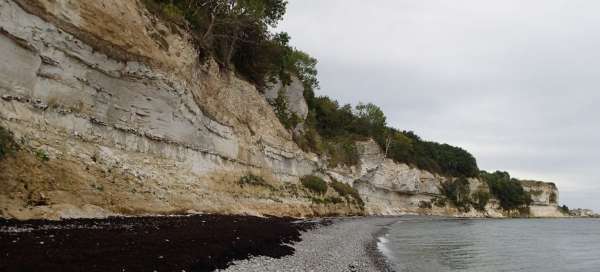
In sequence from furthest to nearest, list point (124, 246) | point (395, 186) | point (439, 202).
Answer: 1. point (439, 202)
2. point (395, 186)
3. point (124, 246)

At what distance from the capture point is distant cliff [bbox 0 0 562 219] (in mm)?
16859

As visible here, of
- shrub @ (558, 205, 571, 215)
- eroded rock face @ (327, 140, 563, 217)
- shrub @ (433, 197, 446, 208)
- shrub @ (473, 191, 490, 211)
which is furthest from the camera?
shrub @ (558, 205, 571, 215)

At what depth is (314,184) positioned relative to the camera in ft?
159

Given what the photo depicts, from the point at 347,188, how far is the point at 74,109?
44920 millimetres

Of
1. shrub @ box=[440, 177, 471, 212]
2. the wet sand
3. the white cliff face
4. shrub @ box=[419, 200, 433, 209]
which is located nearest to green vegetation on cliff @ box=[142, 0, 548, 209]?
shrub @ box=[440, 177, 471, 212]

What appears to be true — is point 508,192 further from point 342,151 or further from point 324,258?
point 324,258

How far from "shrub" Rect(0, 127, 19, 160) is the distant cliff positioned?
0.20 metres

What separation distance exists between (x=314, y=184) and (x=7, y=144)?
116 feet

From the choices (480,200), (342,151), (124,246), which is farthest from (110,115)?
(480,200)

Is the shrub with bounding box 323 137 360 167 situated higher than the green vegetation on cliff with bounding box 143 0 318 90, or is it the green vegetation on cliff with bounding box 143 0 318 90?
the green vegetation on cliff with bounding box 143 0 318 90

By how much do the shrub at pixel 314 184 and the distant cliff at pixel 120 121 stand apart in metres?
5.80

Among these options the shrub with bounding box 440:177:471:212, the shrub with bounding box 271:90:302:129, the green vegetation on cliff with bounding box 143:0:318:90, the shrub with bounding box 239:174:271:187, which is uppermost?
the green vegetation on cliff with bounding box 143:0:318:90

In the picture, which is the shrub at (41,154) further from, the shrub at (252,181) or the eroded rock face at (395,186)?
the eroded rock face at (395,186)

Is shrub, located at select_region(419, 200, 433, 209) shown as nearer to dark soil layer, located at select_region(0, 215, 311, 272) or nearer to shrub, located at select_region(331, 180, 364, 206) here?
shrub, located at select_region(331, 180, 364, 206)
